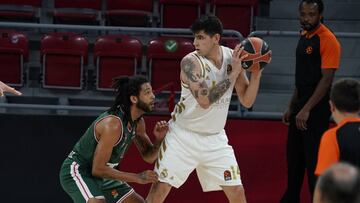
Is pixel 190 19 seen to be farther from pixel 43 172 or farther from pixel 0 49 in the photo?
pixel 43 172

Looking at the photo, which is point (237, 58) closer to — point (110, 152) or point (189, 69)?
point (189, 69)

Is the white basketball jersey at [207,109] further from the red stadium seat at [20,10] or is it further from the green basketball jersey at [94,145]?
the red stadium seat at [20,10]

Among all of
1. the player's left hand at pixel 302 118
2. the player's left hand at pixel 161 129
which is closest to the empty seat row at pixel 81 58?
the player's left hand at pixel 302 118

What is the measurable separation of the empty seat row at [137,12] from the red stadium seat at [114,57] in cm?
105

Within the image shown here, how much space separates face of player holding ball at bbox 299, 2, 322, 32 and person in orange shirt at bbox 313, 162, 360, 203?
3.70m

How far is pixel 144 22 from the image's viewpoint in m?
9.25

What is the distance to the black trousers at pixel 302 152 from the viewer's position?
605cm

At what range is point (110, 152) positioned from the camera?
5.11 metres

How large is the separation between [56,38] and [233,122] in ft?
7.79

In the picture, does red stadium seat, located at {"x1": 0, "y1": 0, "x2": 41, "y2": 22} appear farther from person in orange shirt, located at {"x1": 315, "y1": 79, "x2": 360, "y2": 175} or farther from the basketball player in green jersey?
person in orange shirt, located at {"x1": 315, "y1": 79, "x2": 360, "y2": 175}

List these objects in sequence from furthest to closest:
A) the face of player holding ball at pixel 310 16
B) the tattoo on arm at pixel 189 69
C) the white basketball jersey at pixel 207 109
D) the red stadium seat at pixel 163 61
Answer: the red stadium seat at pixel 163 61 → the face of player holding ball at pixel 310 16 → the white basketball jersey at pixel 207 109 → the tattoo on arm at pixel 189 69

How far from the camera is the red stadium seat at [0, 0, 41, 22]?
8.98 meters

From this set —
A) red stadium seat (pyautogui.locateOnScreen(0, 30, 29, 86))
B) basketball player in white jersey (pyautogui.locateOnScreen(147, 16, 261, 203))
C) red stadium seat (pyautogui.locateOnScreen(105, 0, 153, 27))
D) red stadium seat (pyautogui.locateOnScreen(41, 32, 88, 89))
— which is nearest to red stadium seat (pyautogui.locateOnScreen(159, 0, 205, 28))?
red stadium seat (pyautogui.locateOnScreen(105, 0, 153, 27))

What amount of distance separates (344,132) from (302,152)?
108 inches
